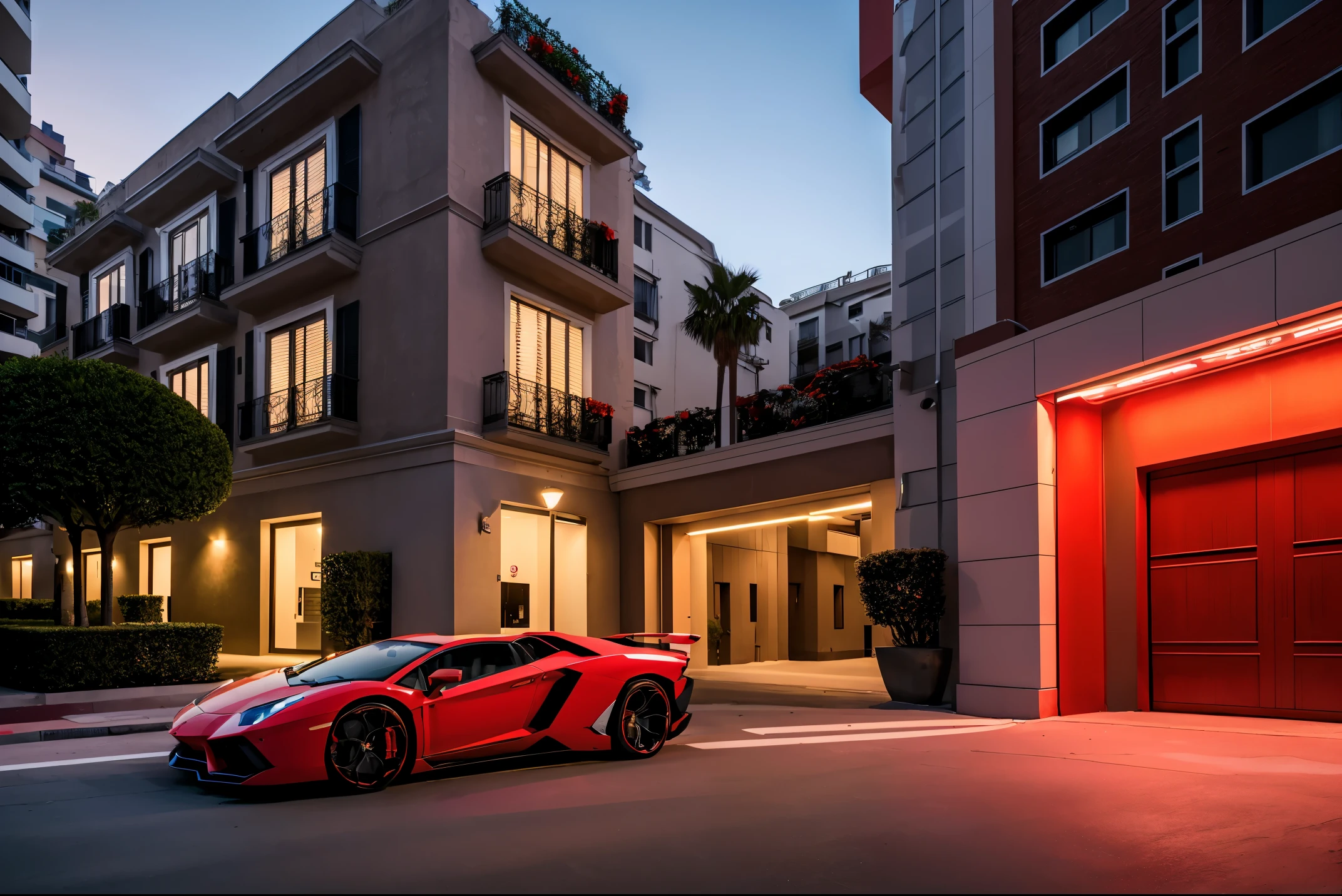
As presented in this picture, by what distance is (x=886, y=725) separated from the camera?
38.5ft

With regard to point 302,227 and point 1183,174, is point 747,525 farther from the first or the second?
point 302,227

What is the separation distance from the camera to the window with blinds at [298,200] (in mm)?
20984

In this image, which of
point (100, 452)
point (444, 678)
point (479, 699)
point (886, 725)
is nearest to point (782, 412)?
point (886, 725)

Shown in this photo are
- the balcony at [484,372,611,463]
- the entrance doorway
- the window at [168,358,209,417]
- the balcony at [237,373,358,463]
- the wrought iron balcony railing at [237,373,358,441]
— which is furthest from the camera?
the window at [168,358,209,417]

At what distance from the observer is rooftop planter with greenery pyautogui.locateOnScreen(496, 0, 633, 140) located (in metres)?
20.7

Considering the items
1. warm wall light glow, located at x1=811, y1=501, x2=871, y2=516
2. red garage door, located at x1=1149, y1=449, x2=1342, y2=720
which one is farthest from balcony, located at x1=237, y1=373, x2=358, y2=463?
red garage door, located at x1=1149, y1=449, x2=1342, y2=720

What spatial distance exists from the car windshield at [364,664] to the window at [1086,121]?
429 inches

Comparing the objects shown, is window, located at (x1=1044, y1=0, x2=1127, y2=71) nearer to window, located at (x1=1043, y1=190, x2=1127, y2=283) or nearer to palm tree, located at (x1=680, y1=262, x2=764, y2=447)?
window, located at (x1=1043, y1=190, x2=1127, y2=283)

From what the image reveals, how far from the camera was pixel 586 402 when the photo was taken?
21156mm

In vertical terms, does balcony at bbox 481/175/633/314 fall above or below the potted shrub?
above

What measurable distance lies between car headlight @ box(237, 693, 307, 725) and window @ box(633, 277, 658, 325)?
26.9 meters

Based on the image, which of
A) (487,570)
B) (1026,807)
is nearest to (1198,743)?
(1026,807)

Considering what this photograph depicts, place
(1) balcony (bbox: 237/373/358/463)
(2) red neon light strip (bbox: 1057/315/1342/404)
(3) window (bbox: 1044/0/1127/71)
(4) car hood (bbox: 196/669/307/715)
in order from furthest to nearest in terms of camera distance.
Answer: (1) balcony (bbox: 237/373/358/463) → (3) window (bbox: 1044/0/1127/71) → (2) red neon light strip (bbox: 1057/315/1342/404) → (4) car hood (bbox: 196/669/307/715)

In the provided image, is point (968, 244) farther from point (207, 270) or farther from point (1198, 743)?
point (207, 270)
